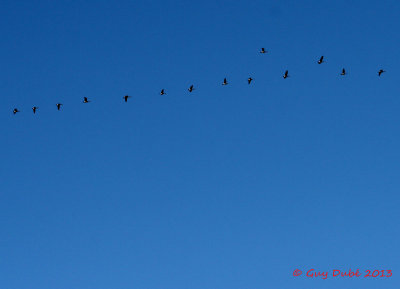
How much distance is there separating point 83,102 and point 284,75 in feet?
85.0

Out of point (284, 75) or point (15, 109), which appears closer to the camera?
point (284, 75)

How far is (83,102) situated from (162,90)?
33.6 feet

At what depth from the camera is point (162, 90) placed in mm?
84062

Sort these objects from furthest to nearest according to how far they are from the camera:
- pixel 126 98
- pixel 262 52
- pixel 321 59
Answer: pixel 126 98 → pixel 262 52 → pixel 321 59

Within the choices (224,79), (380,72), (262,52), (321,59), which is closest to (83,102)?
(224,79)

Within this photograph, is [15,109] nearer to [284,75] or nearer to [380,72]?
[284,75]

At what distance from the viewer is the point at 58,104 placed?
86.1 m

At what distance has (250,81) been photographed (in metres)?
81.1

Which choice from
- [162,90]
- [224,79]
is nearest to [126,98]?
[162,90]

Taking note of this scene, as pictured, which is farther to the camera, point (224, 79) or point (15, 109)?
point (15, 109)

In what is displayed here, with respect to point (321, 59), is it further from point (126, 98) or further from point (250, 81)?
point (126, 98)

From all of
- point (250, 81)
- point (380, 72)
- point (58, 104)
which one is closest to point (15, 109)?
point (58, 104)

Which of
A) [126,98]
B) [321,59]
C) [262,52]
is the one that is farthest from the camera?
[126,98]

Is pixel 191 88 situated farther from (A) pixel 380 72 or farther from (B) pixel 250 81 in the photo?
(A) pixel 380 72
